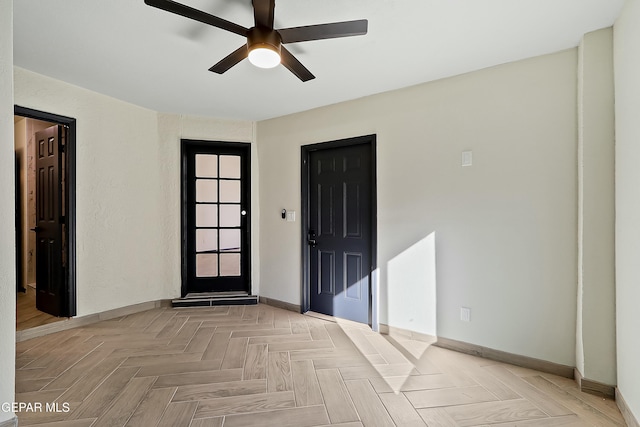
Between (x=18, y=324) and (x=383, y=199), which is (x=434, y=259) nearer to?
(x=383, y=199)

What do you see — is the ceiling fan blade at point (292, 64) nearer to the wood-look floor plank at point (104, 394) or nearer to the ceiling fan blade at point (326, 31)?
the ceiling fan blade at point (326, 31)

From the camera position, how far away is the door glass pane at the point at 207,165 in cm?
426

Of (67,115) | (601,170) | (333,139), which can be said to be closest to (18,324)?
(67,115)

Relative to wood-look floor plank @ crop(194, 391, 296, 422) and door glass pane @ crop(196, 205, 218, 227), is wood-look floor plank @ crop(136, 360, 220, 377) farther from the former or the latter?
door glass pane @ crop(196, 205, 218, 227)

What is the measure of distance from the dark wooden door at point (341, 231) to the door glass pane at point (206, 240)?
139cm

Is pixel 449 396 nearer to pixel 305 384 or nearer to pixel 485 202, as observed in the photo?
pixel 305 384

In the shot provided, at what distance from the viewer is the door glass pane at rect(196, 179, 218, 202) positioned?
4254mm

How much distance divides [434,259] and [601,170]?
1.36m

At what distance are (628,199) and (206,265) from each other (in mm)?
4250

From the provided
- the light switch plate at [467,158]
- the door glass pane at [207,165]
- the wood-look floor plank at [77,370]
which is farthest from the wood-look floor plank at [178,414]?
the door glass pane at [207,165]

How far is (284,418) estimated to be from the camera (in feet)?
6.05

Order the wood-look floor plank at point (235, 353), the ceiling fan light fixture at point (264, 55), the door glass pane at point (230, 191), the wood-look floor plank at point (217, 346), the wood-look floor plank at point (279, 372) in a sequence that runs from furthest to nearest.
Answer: the door glass pane at point (230, 191) < the wood-look floor plank at point (217, 346) < the wood-look floor plank at point (235, 353) < the wood-look floor plank at point (279, 372) < the ceiling fan light fixture at point (264, 55)

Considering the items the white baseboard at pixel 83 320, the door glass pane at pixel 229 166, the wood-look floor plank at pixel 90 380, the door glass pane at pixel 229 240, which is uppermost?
the door glass pane at pixel 229 166

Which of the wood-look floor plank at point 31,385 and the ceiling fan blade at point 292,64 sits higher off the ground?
the ceiling fan blade at point 292,64
